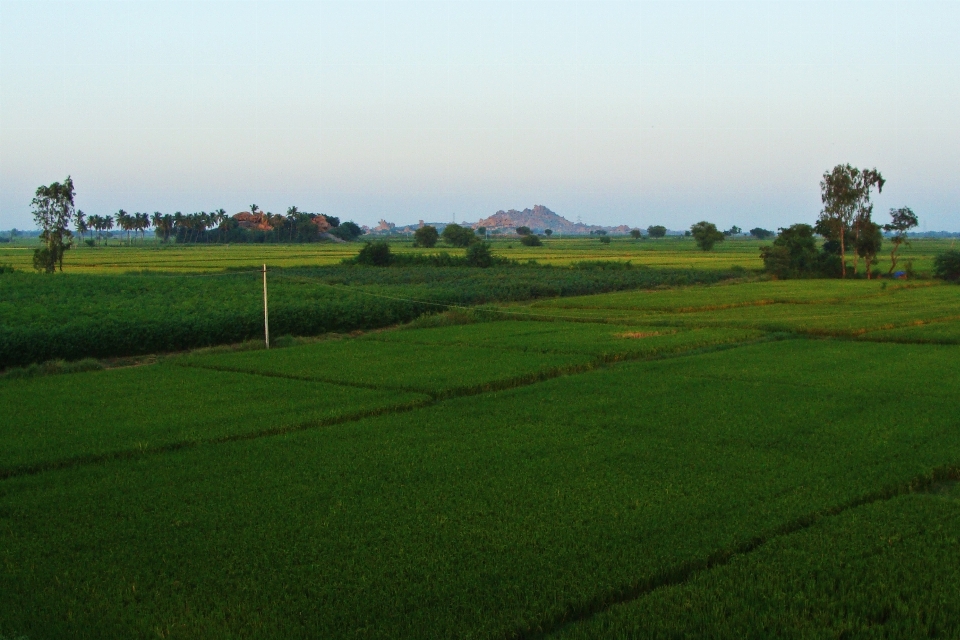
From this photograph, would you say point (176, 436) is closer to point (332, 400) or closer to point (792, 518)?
point (332, 400)

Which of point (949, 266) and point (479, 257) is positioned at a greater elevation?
point (479, 257)

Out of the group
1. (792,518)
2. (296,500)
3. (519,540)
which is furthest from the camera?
(296,500)

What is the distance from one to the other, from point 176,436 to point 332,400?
3120 millimetres

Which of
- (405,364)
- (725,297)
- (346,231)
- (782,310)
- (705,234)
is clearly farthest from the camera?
(346,231)

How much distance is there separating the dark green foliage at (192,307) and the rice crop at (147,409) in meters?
3.50

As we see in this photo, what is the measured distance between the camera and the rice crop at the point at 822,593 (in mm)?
5555

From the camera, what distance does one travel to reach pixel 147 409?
13.3 meters

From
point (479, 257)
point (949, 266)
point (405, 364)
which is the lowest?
point (405, 364)

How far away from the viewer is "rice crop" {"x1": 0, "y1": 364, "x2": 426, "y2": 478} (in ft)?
35.4

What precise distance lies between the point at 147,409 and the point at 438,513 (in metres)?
7.03

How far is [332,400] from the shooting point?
14023 millimetres

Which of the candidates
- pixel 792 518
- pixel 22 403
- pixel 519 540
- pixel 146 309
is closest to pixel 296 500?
pixel 519 540

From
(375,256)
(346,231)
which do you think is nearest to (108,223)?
(346,231)

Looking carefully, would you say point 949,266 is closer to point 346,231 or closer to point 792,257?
point 792,257
